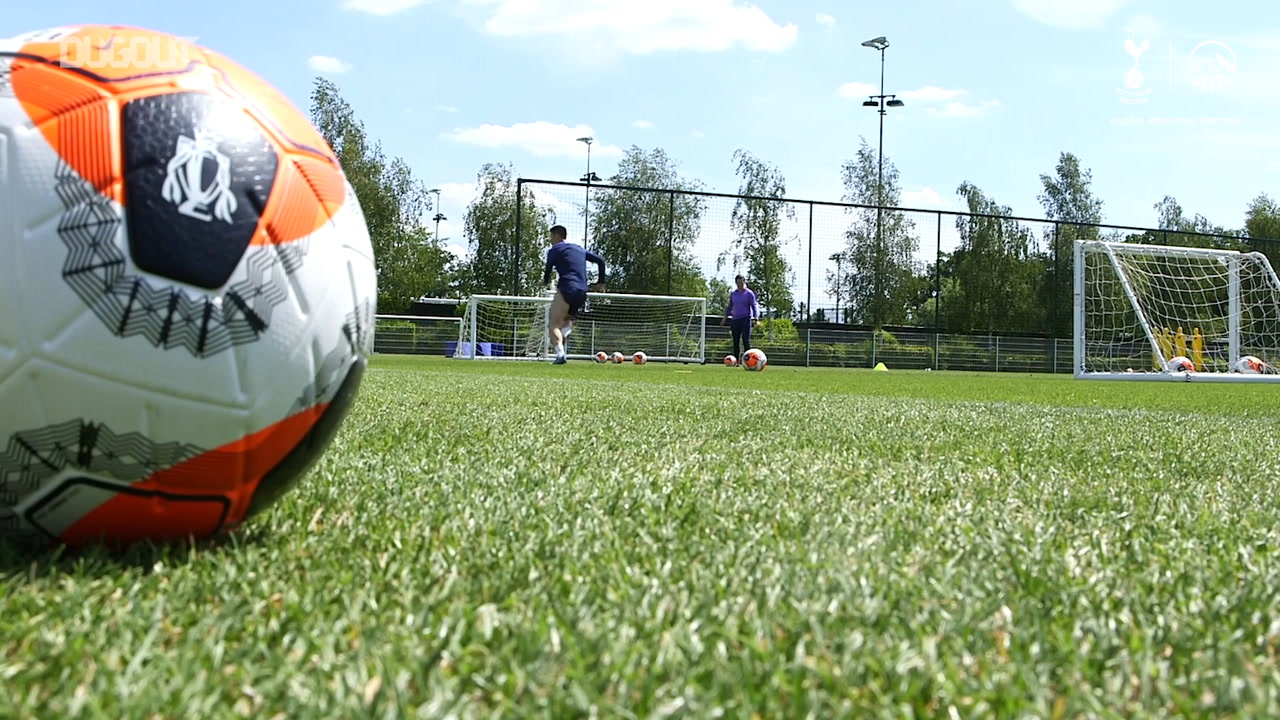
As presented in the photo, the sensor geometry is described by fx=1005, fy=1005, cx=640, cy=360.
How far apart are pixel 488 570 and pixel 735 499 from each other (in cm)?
87

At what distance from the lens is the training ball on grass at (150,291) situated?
4.85ft

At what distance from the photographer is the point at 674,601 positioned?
1.42 metres

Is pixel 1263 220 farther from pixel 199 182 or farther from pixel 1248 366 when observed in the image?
pixel 199 182

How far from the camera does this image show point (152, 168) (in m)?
1.52

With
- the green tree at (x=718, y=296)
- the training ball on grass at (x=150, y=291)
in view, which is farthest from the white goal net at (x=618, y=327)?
the training ball on grass at (x=150, y=291)

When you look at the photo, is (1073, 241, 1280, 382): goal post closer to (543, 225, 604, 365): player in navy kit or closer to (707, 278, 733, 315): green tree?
(543, 225, 604, 365): player in navy kit

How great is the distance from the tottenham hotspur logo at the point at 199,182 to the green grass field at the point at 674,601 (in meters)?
0.55

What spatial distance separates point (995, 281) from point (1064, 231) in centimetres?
390

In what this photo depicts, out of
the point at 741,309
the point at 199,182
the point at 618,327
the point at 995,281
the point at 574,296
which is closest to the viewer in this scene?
the point at 199,182

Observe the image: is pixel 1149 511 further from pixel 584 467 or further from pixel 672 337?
pixel 672 337

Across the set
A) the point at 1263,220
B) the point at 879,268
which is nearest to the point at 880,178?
the point at 879,268

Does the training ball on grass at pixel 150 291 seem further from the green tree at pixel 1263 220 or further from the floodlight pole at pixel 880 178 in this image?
the green tree at pixel 1263 220

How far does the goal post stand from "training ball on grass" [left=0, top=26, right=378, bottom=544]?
15.5m

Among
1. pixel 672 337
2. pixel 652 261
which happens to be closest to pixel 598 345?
pixel 672 337
